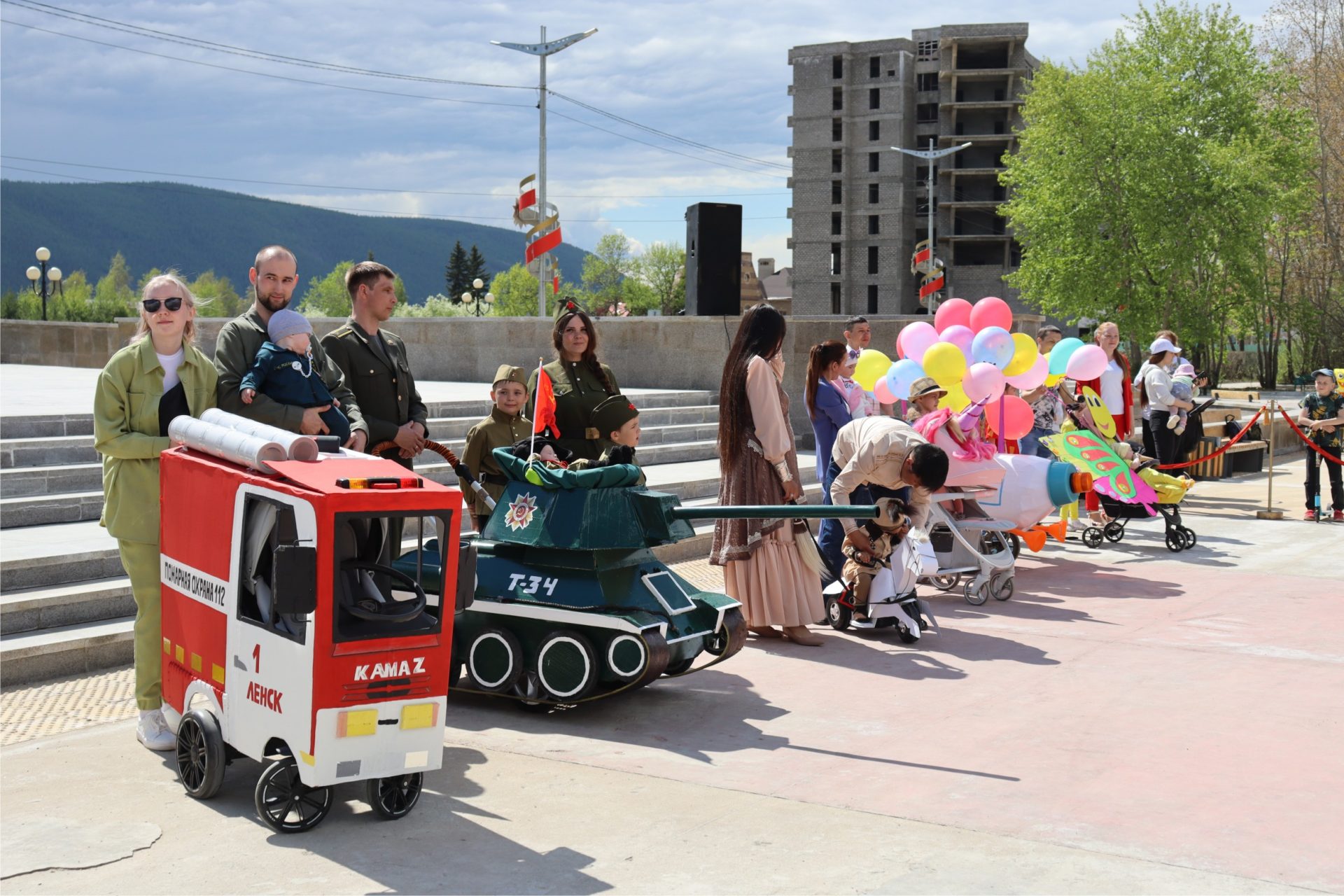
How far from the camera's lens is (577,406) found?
7.58 meters

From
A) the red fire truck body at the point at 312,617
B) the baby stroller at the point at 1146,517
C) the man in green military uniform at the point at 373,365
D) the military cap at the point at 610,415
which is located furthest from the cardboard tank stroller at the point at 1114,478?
the red fire truck body at the point at 312,617

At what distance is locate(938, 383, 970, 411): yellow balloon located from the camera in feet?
34.7

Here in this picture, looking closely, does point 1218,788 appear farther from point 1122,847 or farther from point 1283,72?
point 1283,72

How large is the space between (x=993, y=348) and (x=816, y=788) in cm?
621

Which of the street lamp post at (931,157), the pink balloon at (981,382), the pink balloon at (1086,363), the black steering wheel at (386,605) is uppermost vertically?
the street lamp post at (931,157)

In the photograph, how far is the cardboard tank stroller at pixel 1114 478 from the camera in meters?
11.8

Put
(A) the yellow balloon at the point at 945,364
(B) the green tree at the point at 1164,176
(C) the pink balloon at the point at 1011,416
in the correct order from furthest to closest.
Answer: (B) the green tree at the point at 1164,176, (C) the pink balloon at the point at 1011,416, (A) the yellow balloon at the point at 945,364

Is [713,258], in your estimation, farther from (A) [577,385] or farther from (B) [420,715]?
(B) [420,715]

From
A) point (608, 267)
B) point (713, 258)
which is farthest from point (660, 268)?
point (713, 258)

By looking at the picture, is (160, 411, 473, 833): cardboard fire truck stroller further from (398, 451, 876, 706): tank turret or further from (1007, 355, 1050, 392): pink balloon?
(1007, 355, 1050, 392): pink balloon

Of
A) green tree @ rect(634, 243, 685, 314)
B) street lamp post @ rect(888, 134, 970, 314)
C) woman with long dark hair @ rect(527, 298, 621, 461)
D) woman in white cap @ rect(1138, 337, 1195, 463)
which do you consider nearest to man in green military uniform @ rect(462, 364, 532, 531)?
woman with long dark hair @ rect(527, 298, 621, 461)

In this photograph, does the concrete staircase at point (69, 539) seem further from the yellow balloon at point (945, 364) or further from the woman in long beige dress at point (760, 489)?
the woman in long beige dress at point (760, 489)

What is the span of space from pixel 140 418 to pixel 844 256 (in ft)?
305

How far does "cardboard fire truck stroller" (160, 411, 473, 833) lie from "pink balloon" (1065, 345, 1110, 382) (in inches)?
351
